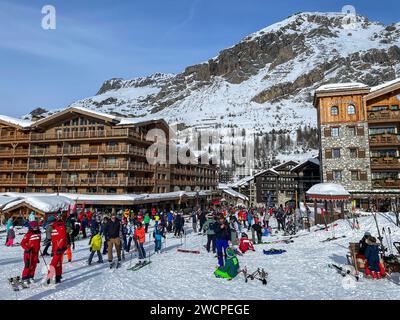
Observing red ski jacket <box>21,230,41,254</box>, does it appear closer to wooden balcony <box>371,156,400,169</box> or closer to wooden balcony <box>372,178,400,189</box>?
wooden balcony <box>372,178,400,189</box>

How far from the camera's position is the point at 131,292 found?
26.2 feet

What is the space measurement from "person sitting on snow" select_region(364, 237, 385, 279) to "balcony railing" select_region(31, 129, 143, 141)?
31.5 m

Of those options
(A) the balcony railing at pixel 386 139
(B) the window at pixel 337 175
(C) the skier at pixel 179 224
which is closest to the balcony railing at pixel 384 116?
(A) the balcony railing at pixel 386 139

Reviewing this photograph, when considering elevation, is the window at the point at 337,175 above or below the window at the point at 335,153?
below

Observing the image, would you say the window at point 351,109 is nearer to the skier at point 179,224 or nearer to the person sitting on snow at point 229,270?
the skier at point 179,224

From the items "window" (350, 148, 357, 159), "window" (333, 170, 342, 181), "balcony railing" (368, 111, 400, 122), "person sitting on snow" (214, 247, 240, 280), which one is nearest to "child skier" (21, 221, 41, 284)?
"person sitting on snow" (214, 247, 240, 280)

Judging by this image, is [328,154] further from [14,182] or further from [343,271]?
[14,182]

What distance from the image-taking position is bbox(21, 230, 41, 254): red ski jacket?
8414 mm

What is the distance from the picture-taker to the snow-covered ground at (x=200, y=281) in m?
7.72

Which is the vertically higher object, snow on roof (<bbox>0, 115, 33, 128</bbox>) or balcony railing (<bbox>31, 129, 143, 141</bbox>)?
snow on roof (<bbox>0, 115, 33, 128</bbox>)

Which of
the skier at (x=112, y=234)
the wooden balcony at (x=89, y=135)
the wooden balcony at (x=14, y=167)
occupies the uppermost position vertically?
the wooden balcony at (x=89, y=135)

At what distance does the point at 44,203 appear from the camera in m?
25.4
